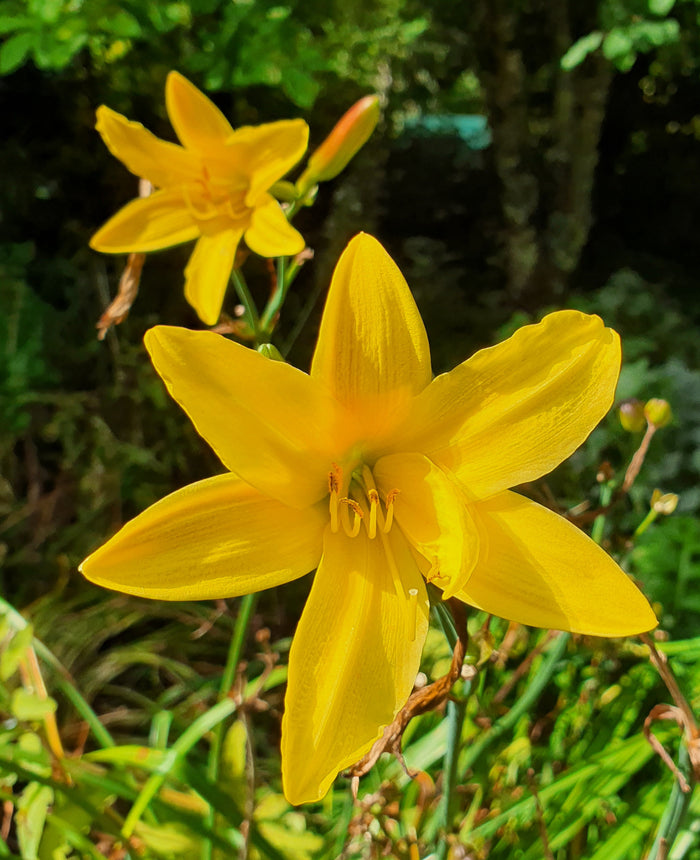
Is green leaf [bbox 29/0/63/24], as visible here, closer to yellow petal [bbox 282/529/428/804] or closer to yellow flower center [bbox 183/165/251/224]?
yellow flower center [bbox 183/165/251/224]

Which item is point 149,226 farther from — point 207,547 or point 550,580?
point 550,580

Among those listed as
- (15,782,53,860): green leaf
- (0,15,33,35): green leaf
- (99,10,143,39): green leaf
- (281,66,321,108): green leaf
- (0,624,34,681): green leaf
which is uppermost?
(0,15,33,35): green leaf

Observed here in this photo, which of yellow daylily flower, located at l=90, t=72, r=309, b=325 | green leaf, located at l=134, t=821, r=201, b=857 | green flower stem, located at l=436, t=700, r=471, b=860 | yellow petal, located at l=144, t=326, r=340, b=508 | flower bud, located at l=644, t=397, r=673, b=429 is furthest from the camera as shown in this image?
green leaf, located at l=134, t=821, r=201, b=857

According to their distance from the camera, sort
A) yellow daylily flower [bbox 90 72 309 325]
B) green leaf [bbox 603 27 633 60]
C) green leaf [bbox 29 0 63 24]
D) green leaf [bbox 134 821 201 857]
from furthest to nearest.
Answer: green leaf [bbox 603 27 633 60] → green leaf [bbox 29 0 63 24] → green leaf [bbox 134 821 201 857] → yellow daylily flower [bbox 90 72 309 325]

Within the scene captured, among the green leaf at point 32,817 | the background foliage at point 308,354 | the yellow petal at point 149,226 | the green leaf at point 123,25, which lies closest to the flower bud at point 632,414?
the background foliage at point 308,354

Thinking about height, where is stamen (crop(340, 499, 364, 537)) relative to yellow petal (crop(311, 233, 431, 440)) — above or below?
below

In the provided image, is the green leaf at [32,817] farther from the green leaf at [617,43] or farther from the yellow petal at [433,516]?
the green leaf at [617,43]

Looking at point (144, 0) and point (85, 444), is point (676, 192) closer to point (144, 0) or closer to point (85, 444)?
point (144, 0)

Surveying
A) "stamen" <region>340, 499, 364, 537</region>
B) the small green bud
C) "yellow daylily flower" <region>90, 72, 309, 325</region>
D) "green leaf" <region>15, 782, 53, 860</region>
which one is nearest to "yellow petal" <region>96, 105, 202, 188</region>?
"yellow daylily flower" <region>90, 72, 309, 325</region>
